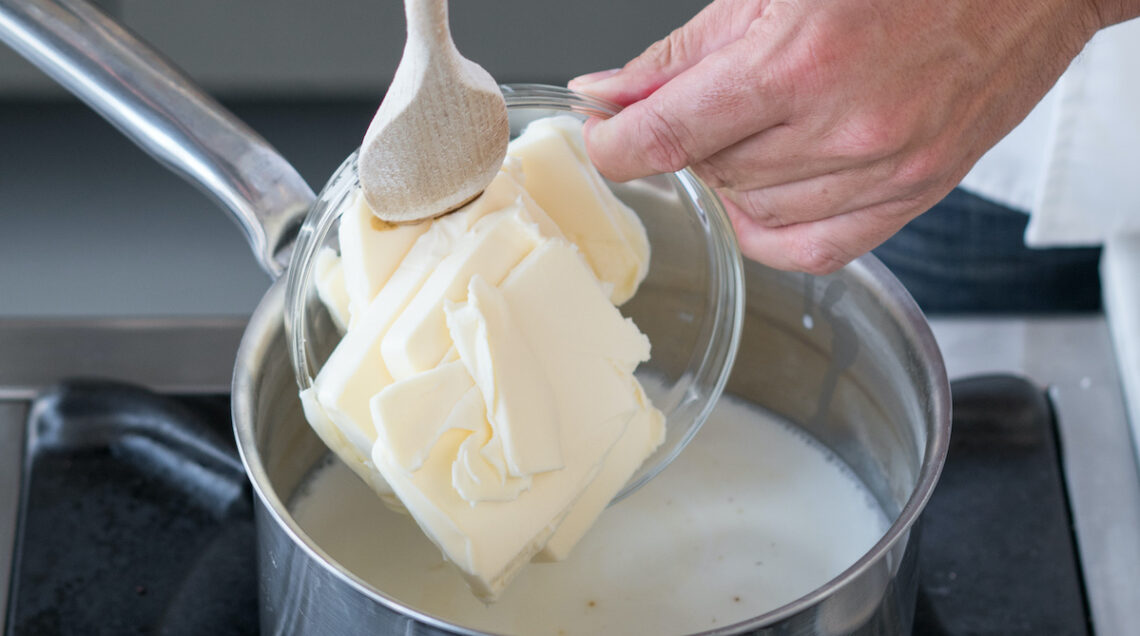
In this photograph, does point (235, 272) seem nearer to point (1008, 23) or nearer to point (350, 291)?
point (350, 291)

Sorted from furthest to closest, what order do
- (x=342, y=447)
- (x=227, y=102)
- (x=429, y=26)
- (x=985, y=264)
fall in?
(x=227, y=102) < (x=985, y=264) < (x=342, y=447) < (x=429, y=26)

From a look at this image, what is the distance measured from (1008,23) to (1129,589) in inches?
12.1

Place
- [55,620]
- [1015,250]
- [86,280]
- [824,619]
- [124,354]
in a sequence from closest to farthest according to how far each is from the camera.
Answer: [824,619] < [55,620] < [124,354] < [1015,250] < [86,280]

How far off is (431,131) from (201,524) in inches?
12.2

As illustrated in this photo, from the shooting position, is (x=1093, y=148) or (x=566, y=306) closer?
(x=566, y=306)

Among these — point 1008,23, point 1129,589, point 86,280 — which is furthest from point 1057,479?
point 86,280

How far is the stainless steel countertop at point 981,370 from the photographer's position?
2.07 feet

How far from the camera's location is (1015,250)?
0.98 meters

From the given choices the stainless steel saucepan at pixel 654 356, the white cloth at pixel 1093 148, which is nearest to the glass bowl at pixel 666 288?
the stainless steel saucepan at pixel 654 356

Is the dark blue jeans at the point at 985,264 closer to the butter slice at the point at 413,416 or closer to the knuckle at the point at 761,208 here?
the knuckle at the point at 761,208

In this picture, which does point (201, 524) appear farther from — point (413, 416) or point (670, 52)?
point (670, 52)

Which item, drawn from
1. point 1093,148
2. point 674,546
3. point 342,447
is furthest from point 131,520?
point 1093,148

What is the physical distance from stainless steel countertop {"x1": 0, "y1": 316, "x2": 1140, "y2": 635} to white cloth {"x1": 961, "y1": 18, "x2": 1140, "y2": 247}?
12cm

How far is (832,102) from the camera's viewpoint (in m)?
0.47
